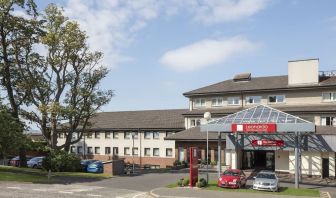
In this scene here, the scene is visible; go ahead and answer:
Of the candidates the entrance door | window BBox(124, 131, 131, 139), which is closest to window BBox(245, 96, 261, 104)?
the entrance door

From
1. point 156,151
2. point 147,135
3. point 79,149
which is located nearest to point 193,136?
point 156,151

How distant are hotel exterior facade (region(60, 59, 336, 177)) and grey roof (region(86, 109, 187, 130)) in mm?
178

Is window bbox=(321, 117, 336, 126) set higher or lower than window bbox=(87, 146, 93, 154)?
higher

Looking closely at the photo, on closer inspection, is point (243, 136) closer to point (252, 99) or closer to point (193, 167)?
point (193, 167)

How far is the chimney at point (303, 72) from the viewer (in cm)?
5334

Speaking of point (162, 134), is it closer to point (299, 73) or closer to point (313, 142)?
point (299, 73)

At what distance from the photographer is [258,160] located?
51438 mm

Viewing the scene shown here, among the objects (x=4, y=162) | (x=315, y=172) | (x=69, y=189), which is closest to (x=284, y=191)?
(x=315, y=172)

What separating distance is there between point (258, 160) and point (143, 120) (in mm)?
25373

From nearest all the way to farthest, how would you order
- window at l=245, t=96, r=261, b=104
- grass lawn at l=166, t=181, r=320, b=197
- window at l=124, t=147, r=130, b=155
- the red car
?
grass lawn at l=166, t=181, r=320, b=197 < the red car < window at l=245, t=96, r=261, b=104 < window at l=124, t=147, r=130, b=155

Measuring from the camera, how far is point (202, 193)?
3136 centimetres

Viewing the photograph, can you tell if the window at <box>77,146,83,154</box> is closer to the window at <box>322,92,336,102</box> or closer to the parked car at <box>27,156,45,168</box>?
the parked car at <box>27,156,45,168</box>

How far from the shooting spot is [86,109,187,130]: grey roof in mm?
67169

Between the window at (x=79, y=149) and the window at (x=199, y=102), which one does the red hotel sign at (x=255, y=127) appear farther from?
the window at (x=79, y=149)
